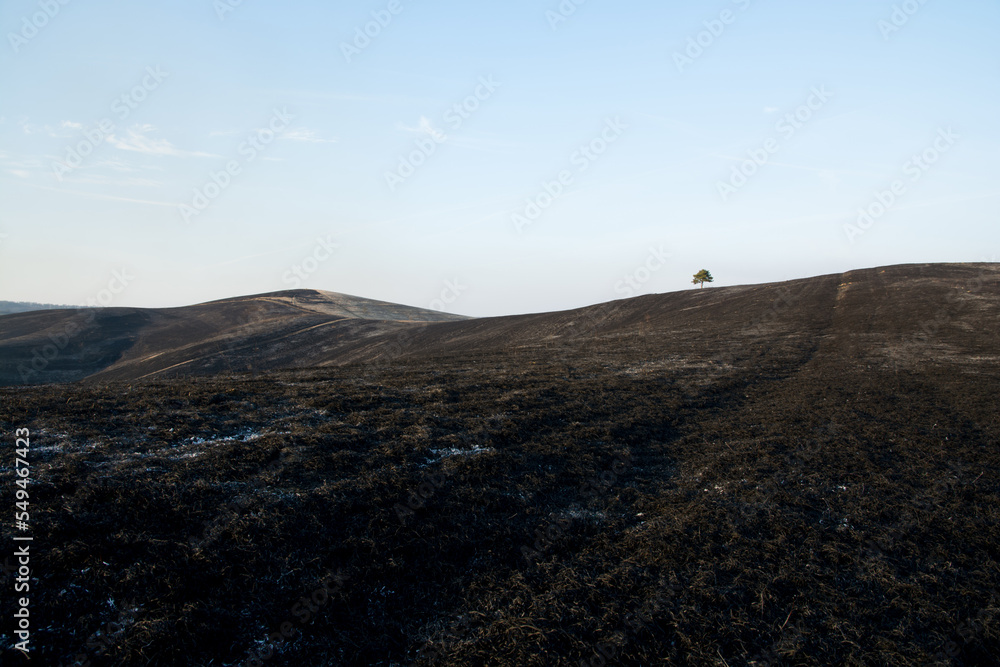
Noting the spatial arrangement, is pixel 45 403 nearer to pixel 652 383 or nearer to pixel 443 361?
pixel 443 361

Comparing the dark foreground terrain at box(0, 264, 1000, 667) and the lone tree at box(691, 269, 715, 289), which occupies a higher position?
the lone tree at box(691, 269, 715, 289)

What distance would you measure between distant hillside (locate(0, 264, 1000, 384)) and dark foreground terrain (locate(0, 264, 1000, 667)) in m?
18.0

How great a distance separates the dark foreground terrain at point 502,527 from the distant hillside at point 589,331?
1803 cm

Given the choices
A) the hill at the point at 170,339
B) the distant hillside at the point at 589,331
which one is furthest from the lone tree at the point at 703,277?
the hill at the point at 170,339

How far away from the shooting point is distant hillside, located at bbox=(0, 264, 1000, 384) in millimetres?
37156

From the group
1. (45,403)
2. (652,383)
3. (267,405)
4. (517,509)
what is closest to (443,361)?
(652,383)

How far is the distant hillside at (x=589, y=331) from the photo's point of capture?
3716 centimetres

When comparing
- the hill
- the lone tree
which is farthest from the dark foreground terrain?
the lone tree

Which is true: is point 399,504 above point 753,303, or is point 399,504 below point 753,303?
below

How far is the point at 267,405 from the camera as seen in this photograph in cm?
1780

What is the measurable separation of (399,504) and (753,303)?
5560 centimetres

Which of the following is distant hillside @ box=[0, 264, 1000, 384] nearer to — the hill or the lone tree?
the hill

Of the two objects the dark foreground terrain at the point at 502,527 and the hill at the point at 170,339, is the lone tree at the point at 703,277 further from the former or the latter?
the dark foreground terrain at the point at 502,527

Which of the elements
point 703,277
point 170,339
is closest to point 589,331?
point 703,277
